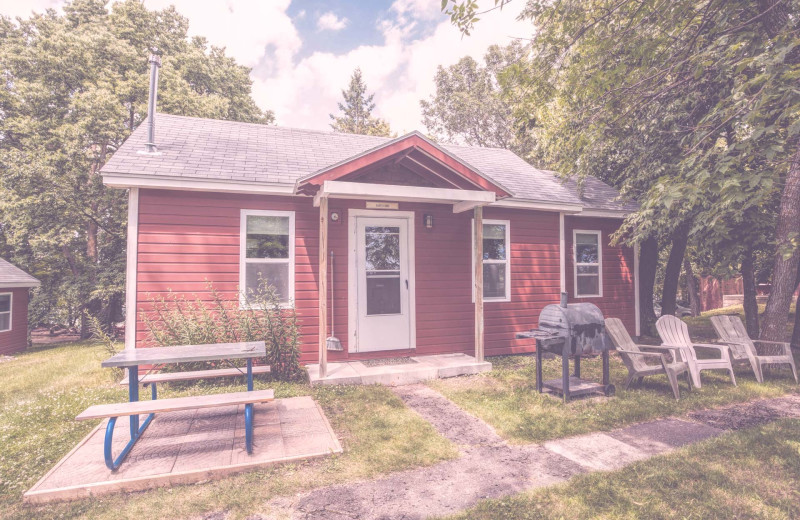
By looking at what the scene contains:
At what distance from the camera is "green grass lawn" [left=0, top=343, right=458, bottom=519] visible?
→ 277cm

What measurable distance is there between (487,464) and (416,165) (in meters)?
4.53

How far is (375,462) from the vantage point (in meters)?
3.39

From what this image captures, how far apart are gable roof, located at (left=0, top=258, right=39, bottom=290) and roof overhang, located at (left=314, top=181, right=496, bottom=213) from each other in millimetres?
12755

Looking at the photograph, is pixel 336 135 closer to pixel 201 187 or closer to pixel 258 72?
pixel 201 187

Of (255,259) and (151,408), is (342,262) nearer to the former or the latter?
(255,259)

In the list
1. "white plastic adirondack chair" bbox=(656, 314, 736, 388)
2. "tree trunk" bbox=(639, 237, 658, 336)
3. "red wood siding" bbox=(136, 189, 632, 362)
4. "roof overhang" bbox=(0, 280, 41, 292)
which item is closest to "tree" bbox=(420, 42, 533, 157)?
"tree trunk" bbox=(639, 237, 658, 336)

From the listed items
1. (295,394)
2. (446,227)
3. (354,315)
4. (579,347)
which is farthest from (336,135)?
(579,347)

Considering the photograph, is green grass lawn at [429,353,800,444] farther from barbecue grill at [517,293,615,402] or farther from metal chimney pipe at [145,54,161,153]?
metal chimney pipe at [145,54,161,153]

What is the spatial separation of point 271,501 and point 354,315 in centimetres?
405

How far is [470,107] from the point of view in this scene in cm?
2653

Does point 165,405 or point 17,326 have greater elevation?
point 165,405

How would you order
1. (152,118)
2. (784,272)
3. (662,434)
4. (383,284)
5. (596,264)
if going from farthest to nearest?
(596,264) → (383,284) → (152,118) → (784,272) → (662,434)

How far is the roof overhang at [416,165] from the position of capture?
548 centimetres

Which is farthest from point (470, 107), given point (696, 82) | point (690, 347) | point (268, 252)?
point (690, 347)
